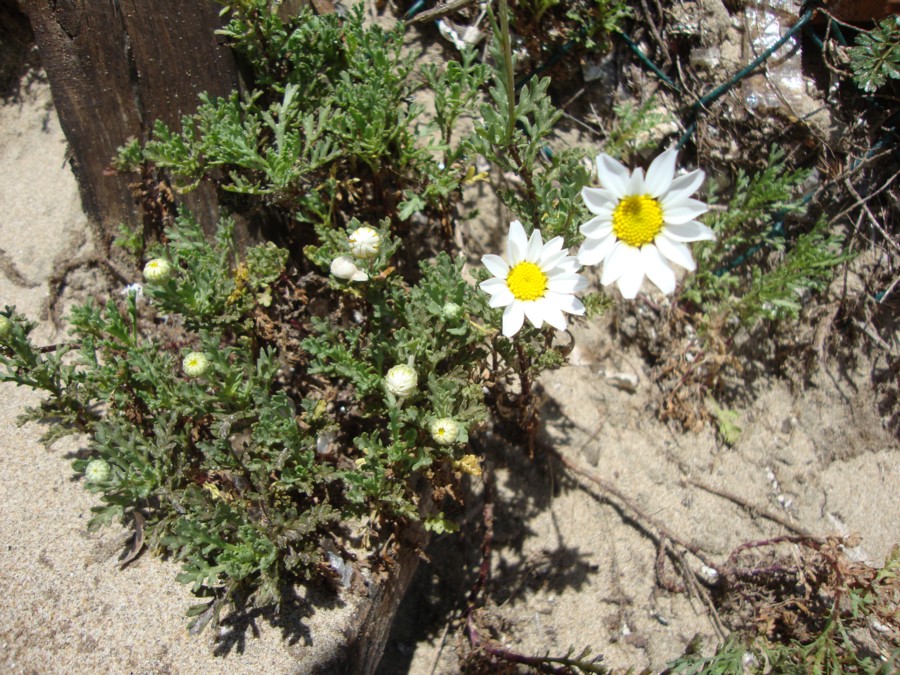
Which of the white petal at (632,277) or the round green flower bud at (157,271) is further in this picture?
the round green flower bud at (157,271)

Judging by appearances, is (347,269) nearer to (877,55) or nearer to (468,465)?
(468,465)

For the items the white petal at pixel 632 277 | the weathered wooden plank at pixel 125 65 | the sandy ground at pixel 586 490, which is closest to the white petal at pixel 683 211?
the white petal at pixel 632 277

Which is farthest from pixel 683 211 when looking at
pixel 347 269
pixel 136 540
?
pixel 136 540

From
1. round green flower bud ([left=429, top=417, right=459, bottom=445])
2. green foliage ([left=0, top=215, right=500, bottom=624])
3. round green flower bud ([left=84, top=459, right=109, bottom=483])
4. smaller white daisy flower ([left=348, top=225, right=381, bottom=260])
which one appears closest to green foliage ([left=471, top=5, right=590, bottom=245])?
green foliage ([left=0, top=215, right=500, bottom=624])

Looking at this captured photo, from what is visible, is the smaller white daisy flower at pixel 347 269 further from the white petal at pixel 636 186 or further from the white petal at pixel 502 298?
the white petal at pixel 636 186

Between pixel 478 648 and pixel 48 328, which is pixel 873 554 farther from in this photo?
pixel 48 328
